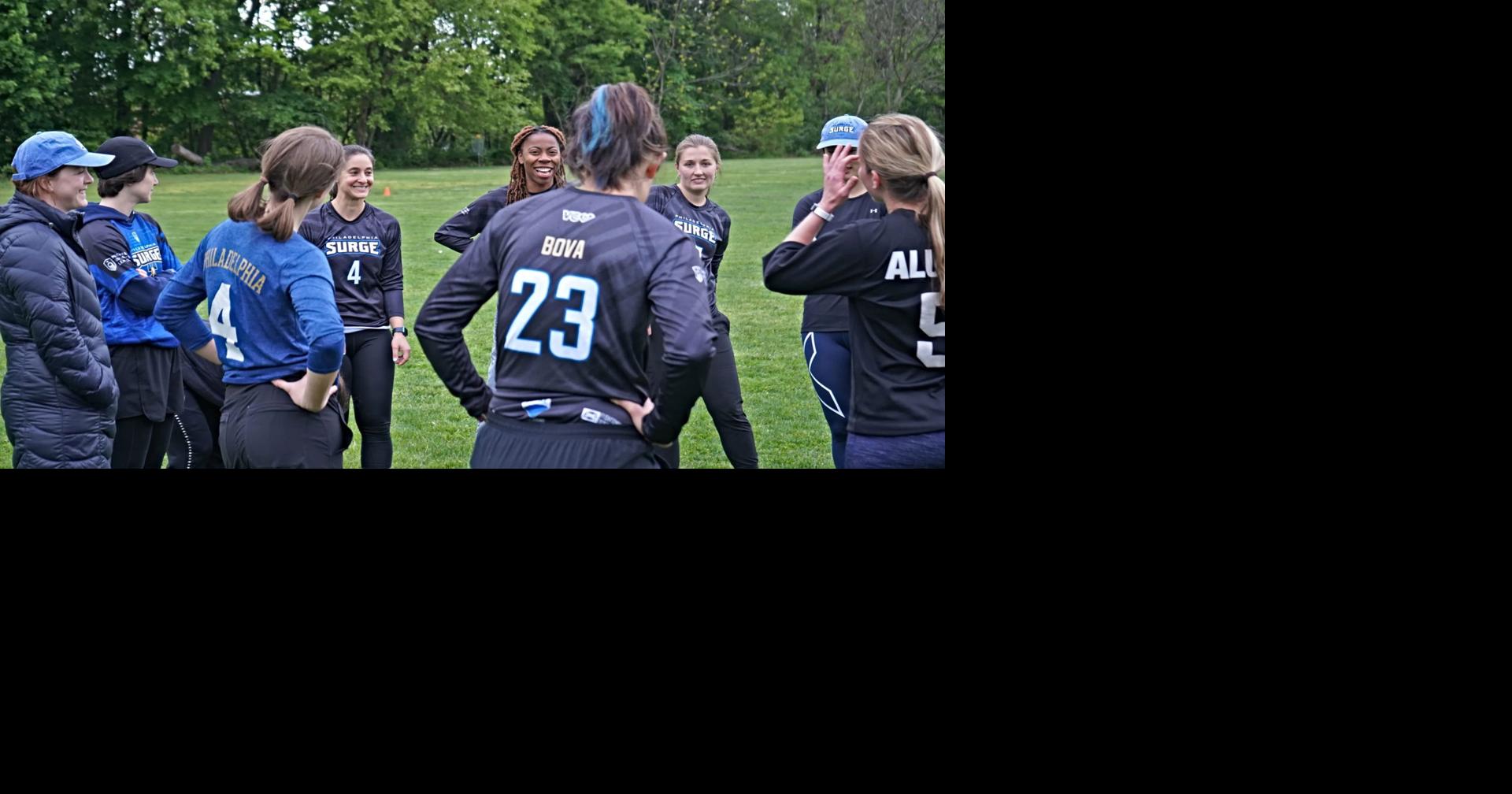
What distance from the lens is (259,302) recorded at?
10.5ft

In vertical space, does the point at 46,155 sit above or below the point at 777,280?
above

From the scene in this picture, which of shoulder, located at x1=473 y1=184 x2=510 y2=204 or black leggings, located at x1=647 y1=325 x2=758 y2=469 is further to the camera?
black leggings, located at x1=647 y1=325 x2=758 y2=469

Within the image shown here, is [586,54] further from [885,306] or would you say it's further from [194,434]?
[885,306]

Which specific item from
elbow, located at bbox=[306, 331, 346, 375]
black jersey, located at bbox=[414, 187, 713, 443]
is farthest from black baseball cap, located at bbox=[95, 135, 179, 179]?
black jersey, located at bbox=[414, 187, 713, 443]

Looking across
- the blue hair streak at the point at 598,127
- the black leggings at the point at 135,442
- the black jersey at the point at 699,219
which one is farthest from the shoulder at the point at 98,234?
the blue hair streak at the point at 598,127

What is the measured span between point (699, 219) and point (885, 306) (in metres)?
1.52

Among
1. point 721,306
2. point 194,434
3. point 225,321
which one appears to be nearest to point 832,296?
point 225,321

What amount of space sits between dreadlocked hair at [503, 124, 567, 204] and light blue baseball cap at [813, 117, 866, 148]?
0.78 metres

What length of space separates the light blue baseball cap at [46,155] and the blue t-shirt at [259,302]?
0.63 metres

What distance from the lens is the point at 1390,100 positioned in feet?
8.84

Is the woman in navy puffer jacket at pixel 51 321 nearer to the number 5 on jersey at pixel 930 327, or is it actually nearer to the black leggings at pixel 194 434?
the black leggings at pixel 194 434

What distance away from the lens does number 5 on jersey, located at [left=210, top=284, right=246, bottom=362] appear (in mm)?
3213

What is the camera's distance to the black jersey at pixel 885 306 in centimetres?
292

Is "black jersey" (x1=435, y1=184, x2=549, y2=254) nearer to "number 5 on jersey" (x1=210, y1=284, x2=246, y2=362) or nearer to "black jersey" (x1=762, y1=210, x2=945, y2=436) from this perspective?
"number 5 on jersey" (x1=210, y1=284, x2=246, y2=362)
